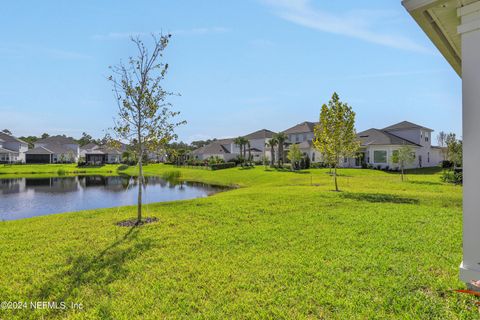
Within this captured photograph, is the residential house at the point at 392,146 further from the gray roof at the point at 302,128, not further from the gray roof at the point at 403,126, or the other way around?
the gray roof at the point at 302,128

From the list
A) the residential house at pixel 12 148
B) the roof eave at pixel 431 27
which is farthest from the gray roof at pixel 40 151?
the roof eave at pixel 431 27

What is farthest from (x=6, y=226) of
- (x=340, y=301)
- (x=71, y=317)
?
(x=340, y=301)

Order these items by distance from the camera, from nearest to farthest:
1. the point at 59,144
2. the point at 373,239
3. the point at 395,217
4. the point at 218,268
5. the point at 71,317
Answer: the point at 71,317, the point at 218,268, the point at 373,239, the point at 395,217, the point at 59,144

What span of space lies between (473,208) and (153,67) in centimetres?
943

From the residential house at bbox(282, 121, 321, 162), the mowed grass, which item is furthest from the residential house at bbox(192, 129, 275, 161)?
the mowed grass

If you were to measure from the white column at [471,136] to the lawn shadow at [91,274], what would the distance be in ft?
16.9

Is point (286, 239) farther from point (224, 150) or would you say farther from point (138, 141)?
point (224, 150)

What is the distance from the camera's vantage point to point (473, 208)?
3508 millimetres

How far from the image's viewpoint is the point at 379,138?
1582 inches

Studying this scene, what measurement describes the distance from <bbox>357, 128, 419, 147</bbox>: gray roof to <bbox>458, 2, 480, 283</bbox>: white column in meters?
38.1

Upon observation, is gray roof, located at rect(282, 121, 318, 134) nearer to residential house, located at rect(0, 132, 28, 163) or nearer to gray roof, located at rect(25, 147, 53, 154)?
gray roof, located at rect(25, 147, 53, 154)

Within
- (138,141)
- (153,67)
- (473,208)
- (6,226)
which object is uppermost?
(153,67)

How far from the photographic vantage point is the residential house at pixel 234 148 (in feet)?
213

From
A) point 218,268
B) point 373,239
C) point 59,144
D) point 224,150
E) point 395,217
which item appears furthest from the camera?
point 59,144
